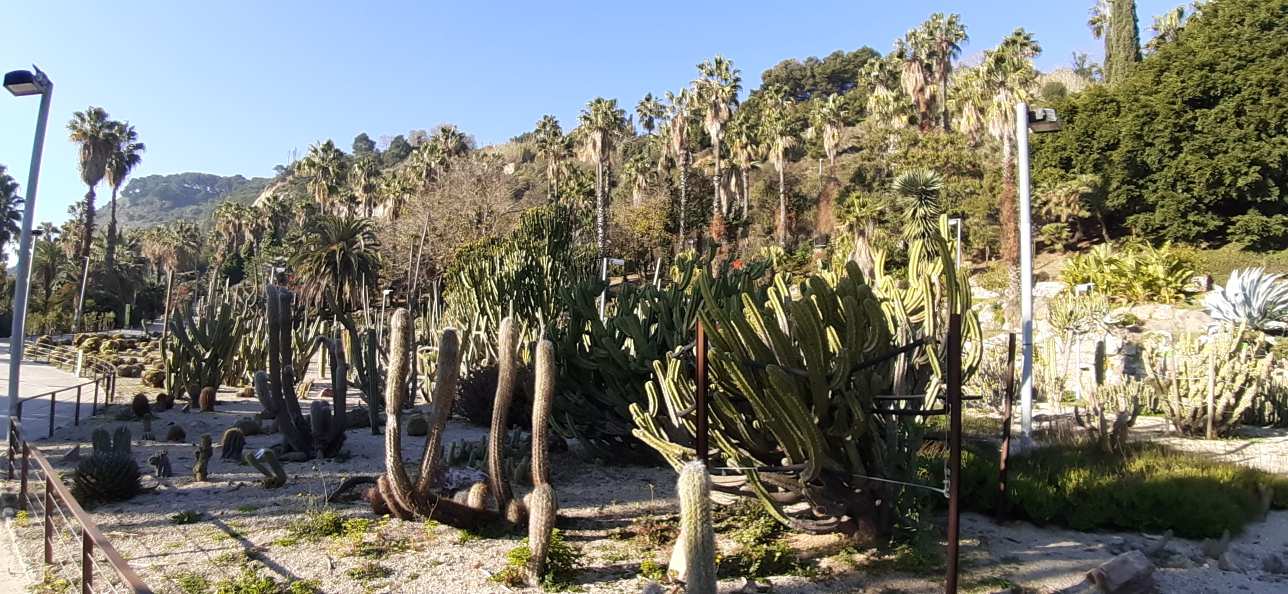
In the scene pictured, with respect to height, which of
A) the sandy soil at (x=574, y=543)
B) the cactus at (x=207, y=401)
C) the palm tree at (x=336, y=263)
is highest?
the palm tree at (x=336, y=263)

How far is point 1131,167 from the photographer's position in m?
35.5

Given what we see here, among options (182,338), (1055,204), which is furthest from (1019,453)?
(1055,204)

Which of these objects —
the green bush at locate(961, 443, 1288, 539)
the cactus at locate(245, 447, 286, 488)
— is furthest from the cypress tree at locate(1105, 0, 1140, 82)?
the cactus at locate(245, 447, 286, 488)

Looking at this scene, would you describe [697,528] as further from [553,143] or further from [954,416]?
[553,143]

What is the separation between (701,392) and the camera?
5496 mm

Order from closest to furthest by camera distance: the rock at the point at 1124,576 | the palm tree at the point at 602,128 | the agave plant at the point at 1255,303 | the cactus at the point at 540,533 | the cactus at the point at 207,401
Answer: the rock at the point at 1124,576 < the cactus at the point at 540,533 < the cactus at the point at 207,401 < the agave plant at the point at 1255,303 < the palm tree at the point at 602,128

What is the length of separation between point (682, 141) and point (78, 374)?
31019mm

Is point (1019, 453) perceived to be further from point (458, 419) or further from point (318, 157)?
point (318, 157)

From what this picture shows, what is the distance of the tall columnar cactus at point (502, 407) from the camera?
6.93 metres

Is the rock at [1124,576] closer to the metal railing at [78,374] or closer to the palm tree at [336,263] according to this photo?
the metal railing at [78,374]

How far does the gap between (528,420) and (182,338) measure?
949cm

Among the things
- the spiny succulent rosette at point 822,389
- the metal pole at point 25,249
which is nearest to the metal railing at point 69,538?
the metal pole at point 25,249

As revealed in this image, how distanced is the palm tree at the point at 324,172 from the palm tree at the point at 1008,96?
4176 cm

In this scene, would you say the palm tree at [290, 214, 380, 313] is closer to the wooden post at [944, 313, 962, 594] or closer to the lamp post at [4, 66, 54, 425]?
the lamp post at [4, 66, 54, 425]
